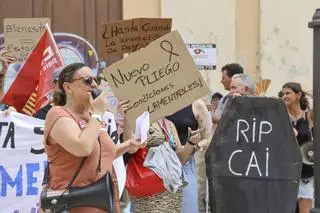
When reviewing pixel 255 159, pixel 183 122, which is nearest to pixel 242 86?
pixel 183 122

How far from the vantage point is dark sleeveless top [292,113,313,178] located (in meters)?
6.57

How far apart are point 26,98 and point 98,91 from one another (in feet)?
7.77

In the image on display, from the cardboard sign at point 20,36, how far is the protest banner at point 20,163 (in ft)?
3.96

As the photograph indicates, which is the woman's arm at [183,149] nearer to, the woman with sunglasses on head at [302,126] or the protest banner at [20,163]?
the protest banner at [20,163]

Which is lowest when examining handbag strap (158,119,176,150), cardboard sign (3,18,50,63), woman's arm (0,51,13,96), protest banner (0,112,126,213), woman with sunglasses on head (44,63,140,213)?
protest banner (0,112,126,213)

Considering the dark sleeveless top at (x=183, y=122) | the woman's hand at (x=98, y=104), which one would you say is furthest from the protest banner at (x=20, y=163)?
the woman's hand at (x=98, y=104)

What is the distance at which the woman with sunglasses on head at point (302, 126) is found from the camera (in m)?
6.65

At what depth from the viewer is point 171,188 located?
553 centimetres

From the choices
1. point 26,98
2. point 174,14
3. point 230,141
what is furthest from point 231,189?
point 174,14

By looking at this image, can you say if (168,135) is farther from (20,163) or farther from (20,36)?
(20,36)

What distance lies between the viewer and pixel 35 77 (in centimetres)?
648

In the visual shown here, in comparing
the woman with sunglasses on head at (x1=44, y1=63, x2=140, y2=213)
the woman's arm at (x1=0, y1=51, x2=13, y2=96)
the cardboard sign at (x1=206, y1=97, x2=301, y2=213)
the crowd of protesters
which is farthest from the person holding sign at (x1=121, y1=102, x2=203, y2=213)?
the woman's arm at (x1=0, y1=51, x2=13, y2=96)

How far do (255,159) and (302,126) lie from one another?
2319mm

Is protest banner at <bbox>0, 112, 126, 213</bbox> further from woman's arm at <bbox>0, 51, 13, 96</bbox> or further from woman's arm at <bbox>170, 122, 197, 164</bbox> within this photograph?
woman's arm at <bbox>170, 122, 197, 164</bbox>
